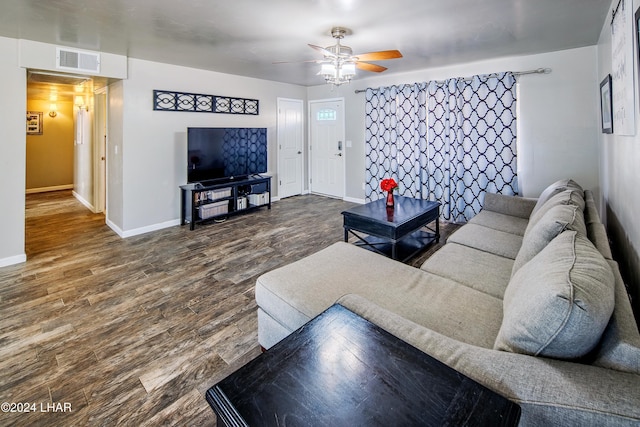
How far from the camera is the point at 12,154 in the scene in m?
3.46

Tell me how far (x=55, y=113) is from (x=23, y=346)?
738 centimetres

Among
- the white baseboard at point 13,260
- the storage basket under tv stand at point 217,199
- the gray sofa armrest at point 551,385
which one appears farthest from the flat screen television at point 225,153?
the gray sofa armrest at point 551,385

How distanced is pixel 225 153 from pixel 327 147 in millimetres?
2386

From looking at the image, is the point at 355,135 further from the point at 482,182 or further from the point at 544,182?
the point at 544,182

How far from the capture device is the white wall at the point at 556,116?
3988 millimetres

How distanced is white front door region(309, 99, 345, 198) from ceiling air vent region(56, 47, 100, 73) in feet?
13.1

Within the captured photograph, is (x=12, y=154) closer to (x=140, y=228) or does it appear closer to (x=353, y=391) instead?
(x=140, y=228)

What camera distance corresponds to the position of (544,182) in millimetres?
4352

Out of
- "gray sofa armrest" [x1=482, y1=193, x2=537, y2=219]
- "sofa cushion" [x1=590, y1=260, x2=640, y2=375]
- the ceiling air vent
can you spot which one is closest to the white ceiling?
the ceiling air vent

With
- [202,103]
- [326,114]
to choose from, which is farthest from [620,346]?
[326,114]

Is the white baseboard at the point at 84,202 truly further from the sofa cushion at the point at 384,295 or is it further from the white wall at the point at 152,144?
the sofa cushion at the point at 384,295

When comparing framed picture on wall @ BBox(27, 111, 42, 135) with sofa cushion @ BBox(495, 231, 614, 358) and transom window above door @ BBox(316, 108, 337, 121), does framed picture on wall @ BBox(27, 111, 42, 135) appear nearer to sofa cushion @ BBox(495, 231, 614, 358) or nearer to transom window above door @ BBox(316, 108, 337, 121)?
transom window above door @ BBox(316, 108, 337, 121)

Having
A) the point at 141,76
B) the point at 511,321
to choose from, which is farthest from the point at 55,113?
the point at 511,321

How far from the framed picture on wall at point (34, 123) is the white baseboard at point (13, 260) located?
524cm
